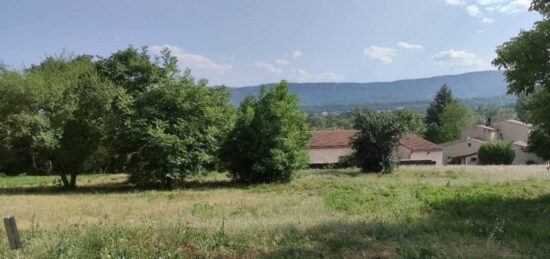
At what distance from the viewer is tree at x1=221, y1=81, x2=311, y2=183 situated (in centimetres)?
3100

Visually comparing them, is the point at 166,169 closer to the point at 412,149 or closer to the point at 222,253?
the point at 222,253

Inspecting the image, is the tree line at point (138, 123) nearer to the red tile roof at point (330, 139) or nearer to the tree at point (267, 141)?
the tree at point (267, 141)

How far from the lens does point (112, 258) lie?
6.20m

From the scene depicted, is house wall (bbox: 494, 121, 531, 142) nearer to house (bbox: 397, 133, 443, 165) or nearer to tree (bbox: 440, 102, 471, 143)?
tree (bbox: 440, 102, 471, 143)

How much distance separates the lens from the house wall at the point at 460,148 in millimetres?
75900

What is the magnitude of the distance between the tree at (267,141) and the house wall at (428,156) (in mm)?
32743

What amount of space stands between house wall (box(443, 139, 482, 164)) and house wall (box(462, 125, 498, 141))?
696cm

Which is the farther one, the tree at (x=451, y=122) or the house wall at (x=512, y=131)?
the tree at (x=451, y=122)

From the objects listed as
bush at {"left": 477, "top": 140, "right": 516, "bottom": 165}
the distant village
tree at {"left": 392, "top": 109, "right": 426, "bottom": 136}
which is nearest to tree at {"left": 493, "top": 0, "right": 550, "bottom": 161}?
tree at {"left": 392, "top": 109, "right": 426, "bottom": 136}

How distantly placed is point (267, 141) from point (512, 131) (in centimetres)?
7014

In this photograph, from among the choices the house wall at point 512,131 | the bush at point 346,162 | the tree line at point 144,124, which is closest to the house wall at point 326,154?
the bush at point 346,162

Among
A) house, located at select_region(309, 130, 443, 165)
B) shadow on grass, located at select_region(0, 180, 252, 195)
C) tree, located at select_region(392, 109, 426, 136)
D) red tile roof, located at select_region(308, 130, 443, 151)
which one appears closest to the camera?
shadow on grass, located at select_region(0, 180, 252, 195)

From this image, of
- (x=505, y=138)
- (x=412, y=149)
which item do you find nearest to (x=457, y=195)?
(x=412, y=149)

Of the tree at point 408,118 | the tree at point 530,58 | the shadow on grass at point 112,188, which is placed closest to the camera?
the tree at point 530,58
